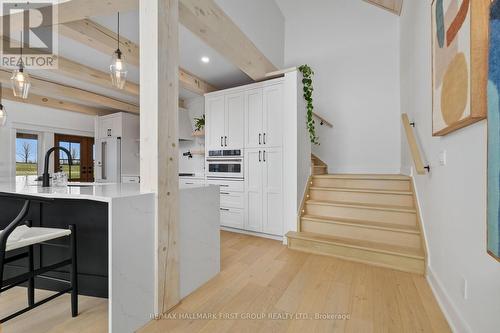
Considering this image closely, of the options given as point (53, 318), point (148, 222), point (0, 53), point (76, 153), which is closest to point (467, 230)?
point (148, 222)

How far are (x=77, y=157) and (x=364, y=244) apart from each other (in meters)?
6.84

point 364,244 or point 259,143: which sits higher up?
point 259,143

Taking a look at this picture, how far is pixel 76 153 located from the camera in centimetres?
604

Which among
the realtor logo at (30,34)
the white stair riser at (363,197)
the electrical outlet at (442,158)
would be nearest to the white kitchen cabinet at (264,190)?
the white stair riser at (363,197)

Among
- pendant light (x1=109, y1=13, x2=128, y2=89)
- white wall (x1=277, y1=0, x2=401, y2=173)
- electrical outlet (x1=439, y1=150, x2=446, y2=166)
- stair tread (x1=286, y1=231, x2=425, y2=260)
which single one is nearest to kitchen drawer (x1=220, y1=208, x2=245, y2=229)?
stair tread (x1=286, y1=231, x2=425, y2=260)

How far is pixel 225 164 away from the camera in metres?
4.11

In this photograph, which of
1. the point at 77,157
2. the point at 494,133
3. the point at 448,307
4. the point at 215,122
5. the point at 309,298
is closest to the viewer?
the point at 494,133

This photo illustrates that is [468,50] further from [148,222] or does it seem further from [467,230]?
[148,222]

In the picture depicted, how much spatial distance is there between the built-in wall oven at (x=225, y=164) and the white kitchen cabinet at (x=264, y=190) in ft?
0.51

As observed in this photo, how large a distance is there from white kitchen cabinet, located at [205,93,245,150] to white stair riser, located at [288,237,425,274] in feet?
6.02

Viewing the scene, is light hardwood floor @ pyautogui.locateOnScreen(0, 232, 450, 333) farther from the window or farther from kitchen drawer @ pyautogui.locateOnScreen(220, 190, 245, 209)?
the window

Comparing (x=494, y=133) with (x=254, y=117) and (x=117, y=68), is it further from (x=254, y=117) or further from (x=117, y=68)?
(x=254, y=117)

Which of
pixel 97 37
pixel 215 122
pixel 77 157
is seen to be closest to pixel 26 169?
pixel 77 157

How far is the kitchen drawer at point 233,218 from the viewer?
12.8 feet
